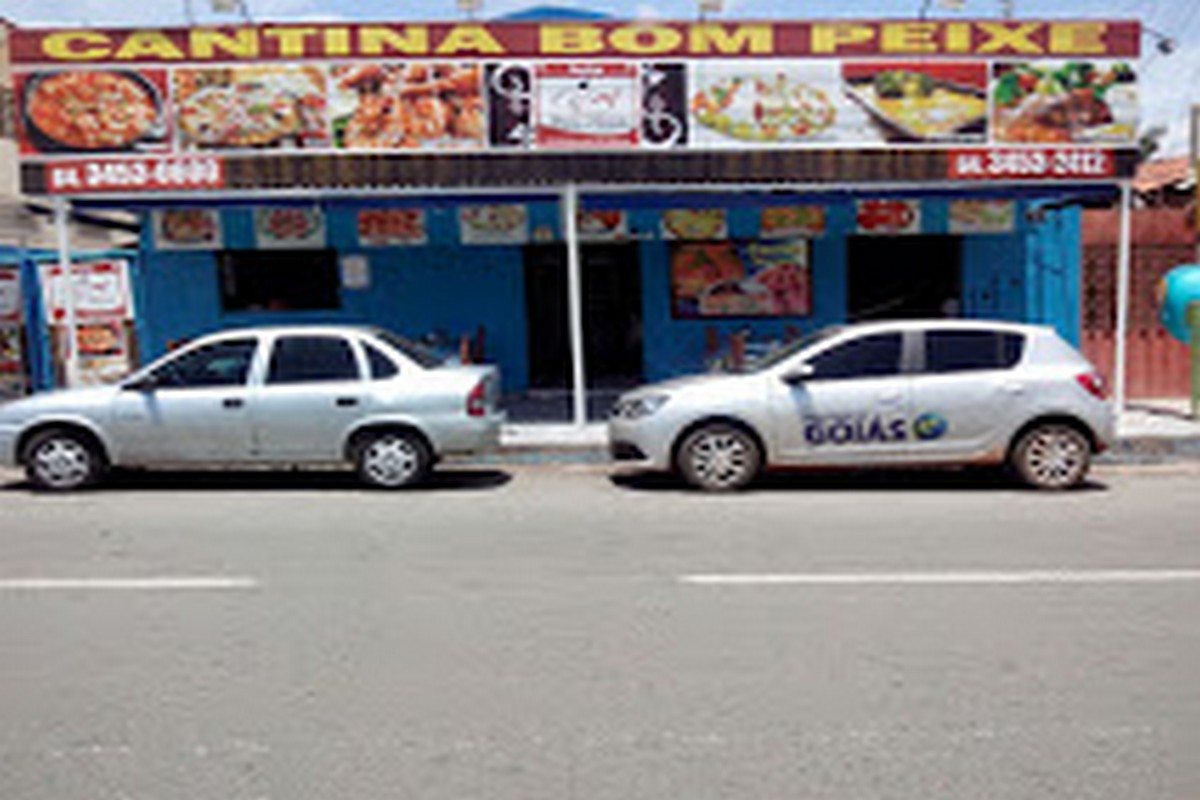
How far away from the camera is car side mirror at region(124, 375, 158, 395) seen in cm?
880

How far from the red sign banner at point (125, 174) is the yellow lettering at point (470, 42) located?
9.98 feet

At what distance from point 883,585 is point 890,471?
13.9 ft

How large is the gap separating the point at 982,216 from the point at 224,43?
10197mm

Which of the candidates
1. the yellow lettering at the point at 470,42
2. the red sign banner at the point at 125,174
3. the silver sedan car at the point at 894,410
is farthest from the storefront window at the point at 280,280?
the silver sedan car at the point at 894,410

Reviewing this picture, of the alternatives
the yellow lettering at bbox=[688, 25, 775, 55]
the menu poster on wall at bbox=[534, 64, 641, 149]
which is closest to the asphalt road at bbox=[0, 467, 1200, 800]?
the menu poster on wall at bbox=[534, 64, 641, 149]

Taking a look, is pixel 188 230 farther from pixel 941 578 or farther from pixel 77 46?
pixel 941 578

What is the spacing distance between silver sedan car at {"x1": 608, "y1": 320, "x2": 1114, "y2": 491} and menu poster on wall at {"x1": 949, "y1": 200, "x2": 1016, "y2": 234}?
582 cm

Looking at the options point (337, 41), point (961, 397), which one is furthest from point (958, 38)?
point (337, 41)

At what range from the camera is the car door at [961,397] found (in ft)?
28.0

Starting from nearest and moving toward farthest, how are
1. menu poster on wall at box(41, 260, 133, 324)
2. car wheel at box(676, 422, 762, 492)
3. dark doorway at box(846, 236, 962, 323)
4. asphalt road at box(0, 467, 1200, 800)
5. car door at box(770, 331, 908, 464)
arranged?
asphalt road at box(0, 467, 1200, 800) → car door at box(770, 331, 908, 464) → car wheel at box(676, 422, 762, 492) → menu poster on wall at box(41, 260, 133, 324) → dark doorway at box(846, 236, 962, 323)

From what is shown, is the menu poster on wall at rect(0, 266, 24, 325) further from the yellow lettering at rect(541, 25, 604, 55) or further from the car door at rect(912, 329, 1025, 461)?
the car door at rect(912, 329, 1025, 461)

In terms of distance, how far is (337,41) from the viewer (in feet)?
38.9

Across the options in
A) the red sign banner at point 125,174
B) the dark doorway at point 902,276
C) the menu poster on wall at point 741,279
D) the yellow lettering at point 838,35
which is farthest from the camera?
the dark doorway at point 902,276

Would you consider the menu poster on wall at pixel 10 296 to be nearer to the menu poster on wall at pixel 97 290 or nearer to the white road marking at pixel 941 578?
the menu poster on wall at pixel 97 290
